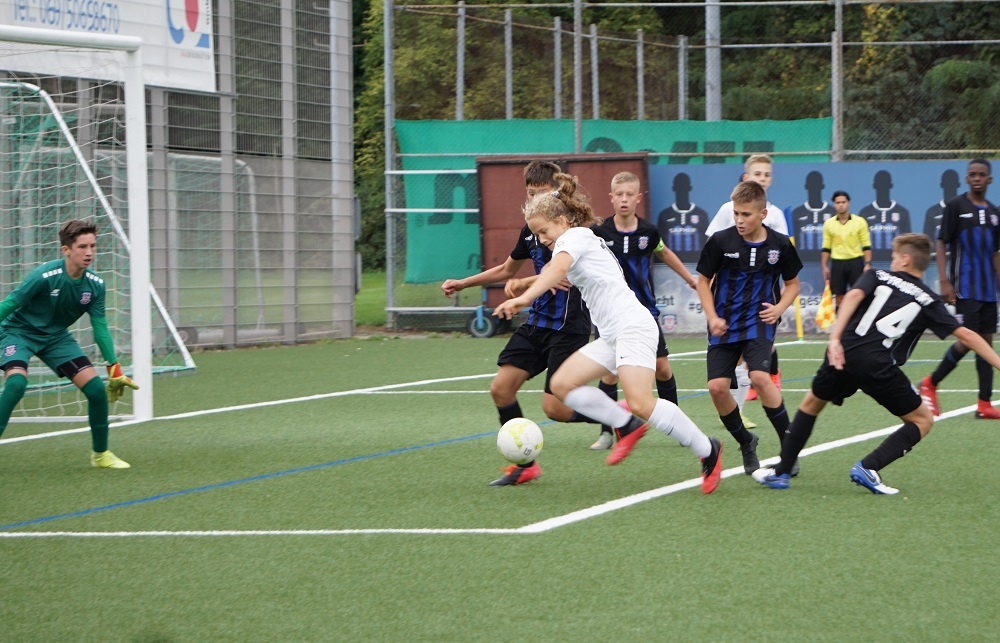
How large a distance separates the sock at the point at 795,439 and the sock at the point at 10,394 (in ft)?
15.2

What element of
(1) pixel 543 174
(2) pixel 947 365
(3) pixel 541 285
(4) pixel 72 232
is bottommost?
(2) pixel 947 365

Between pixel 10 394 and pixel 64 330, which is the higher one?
pixel 64 330

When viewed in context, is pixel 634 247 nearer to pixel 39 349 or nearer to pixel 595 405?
pixel 595 405

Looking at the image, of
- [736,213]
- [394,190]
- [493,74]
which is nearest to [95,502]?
[736,213]

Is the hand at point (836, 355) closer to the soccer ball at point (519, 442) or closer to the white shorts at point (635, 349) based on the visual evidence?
the white shorts at point (635, 349)

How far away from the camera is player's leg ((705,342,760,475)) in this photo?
23.6 feet

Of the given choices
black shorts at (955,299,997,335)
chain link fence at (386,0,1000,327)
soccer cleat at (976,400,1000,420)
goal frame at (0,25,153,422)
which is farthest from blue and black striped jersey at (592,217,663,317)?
chain link fence at (386,0,1000,327)

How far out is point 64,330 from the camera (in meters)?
8.39

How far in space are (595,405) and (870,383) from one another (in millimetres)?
1425

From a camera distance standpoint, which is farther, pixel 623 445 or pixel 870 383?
pixel 623 445

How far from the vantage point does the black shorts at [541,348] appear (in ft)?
24.8

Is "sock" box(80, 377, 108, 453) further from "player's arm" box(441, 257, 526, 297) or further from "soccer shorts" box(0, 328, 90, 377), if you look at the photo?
"player's arm" box(441, 257, 526, 297)

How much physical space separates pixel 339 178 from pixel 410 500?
43.6 feet

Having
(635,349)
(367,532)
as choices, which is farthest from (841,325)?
(367,532)
